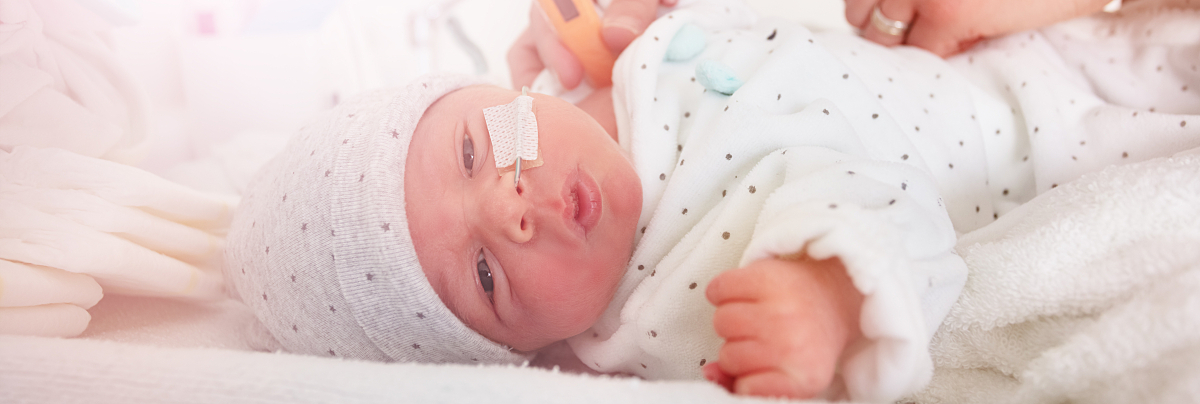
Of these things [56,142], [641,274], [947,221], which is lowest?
[641,274]

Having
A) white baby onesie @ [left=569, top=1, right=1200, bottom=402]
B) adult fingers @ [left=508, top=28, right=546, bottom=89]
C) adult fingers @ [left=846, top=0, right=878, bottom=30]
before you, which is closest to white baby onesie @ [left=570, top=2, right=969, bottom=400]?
A: white baby onesie @ [left=569, top=1, right=1200, bottom=402]

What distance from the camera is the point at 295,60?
69.0 inches

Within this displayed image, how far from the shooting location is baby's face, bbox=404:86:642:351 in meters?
0.82

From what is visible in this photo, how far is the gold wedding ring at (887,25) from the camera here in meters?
1.20

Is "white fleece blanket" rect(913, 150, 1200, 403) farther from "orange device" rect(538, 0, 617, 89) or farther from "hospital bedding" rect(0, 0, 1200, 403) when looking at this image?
"orange device" rect(538, 0, 617, 89)

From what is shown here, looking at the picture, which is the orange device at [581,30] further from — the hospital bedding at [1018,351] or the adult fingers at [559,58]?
the hospital bedding at [1018,351]

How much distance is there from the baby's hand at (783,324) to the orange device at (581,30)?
724mm

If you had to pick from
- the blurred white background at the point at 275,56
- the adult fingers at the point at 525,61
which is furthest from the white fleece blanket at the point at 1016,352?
the adult fingers at the point at 525,61

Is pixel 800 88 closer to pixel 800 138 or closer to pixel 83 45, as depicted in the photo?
pixel 800 138

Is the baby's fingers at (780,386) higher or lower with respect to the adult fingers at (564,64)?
lower

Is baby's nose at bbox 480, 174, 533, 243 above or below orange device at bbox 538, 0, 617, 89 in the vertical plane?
below

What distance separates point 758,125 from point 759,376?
0.41m

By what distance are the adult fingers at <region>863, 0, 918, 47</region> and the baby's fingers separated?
0.90 meters

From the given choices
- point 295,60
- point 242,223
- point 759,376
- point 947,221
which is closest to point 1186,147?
point 947,221
